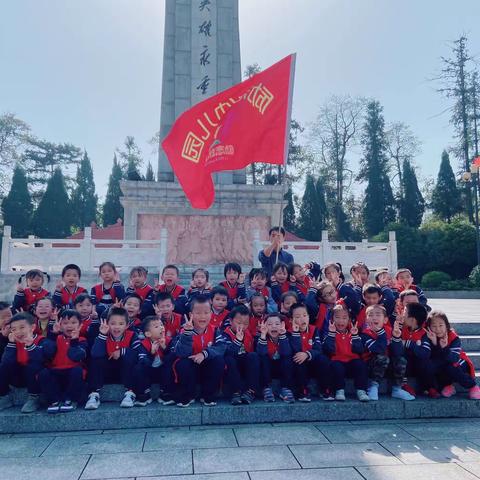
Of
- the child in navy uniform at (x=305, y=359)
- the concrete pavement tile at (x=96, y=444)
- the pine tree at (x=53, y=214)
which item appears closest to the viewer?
the concrete pavement tile at (x=96, y=444)

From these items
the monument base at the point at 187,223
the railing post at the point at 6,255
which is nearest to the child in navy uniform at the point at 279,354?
the railing post at the point at 6,255

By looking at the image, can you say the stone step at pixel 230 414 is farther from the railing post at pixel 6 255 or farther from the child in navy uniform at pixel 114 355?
the railing post at pixel 6 255

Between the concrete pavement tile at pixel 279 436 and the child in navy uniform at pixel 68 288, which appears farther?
the child in navy uniform at pixel 68 288

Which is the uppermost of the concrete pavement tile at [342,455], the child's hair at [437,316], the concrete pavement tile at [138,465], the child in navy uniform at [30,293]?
the child in navy uniform at [30,293]

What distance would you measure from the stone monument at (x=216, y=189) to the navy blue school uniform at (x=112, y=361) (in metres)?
6.94

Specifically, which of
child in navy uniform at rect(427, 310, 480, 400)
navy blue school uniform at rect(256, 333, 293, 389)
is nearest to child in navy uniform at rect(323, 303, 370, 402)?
navy blue school uniform at rect(256, 333, 293, 389)

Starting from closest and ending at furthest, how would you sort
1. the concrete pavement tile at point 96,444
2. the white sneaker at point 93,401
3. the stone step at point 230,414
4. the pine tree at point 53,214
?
the concrete pavement tile at point 96,444
the stone step at point 230,414
the white sneaker at point 93,401
the pine tree at point 53,214

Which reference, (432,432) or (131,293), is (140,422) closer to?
(131,293)

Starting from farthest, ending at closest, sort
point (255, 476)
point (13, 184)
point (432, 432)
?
1. point (13, 184)
2. point (432, 432)
3. point (255, 476)

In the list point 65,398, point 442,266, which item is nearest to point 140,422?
point 65,398

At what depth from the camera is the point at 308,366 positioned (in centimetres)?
409

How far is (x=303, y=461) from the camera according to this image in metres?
2.85

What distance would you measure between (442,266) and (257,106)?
1803 cm

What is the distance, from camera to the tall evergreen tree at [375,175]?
91.6 ft
